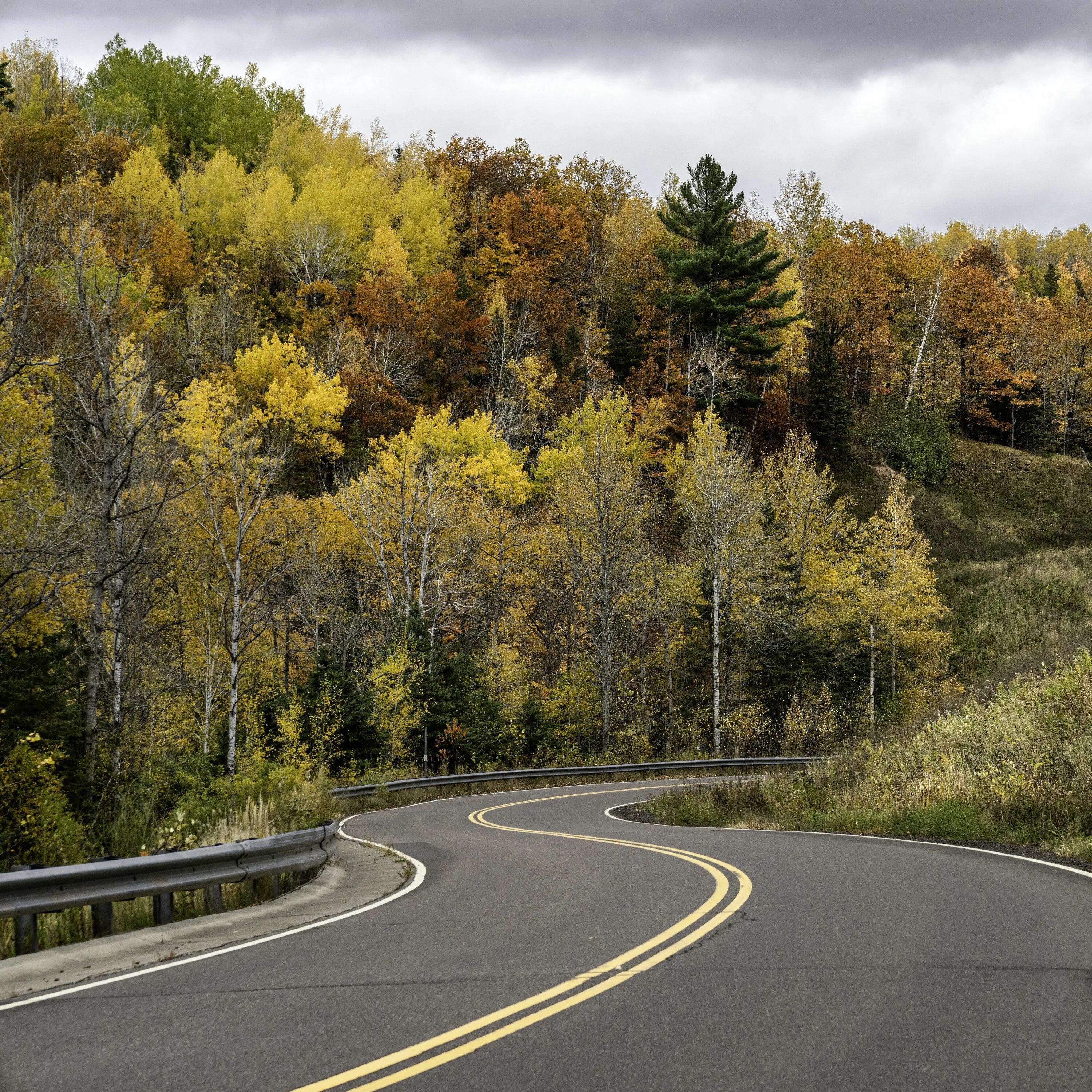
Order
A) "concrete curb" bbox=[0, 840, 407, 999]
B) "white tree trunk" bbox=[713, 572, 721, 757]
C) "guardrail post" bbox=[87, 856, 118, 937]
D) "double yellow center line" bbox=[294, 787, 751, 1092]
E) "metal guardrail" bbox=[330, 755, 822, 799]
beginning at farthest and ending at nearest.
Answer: "white tree trunk" bbox=[713, 572, 721, 757] → "metal guardrail" bbox=[330, 755, 822, 799] → "guardrail post" bbox=[87, 856, 118, 937] → "concrete curb" bbox=[0, 840, 407, 999] → "double yellow center line" bbox=[294, 787, 751, 1092]

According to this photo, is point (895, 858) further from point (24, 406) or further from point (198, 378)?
point (198, 378)

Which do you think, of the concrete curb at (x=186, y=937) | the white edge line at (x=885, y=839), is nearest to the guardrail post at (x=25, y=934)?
the concrete curb at (x=186, y=937)

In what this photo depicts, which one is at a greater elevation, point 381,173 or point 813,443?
point 381,173

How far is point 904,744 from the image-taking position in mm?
20250

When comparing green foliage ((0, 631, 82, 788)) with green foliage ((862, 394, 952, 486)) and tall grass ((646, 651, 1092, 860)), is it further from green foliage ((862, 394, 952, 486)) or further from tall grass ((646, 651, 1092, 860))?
green foliage ((862, 394, 952, 486))

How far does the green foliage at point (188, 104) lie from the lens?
261 ft

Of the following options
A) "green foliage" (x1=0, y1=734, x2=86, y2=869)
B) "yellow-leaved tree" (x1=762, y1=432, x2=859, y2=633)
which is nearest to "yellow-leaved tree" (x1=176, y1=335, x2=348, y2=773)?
"green foliage" (x1=0, y1=734, x2=86, y2=869)

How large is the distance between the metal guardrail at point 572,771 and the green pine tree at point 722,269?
33.7 m

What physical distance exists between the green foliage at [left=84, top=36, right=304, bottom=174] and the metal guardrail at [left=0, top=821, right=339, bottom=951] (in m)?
79.2

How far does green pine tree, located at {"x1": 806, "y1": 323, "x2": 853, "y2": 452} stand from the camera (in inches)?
2704

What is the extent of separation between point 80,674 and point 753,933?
60.2 ft

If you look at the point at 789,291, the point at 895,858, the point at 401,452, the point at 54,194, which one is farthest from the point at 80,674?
the point at 789,291

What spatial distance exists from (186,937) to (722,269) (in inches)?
2407

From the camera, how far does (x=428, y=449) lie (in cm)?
4859
